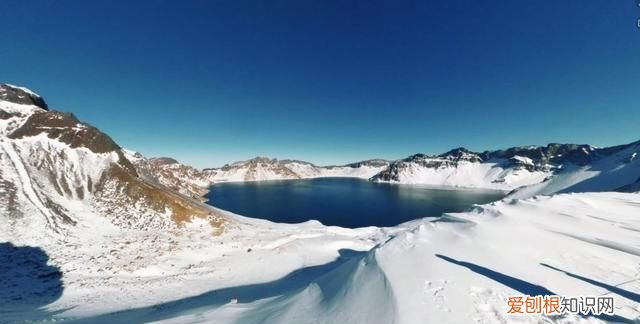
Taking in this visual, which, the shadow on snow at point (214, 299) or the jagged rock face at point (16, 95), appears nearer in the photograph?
the shadow on snow at point (214, 299)

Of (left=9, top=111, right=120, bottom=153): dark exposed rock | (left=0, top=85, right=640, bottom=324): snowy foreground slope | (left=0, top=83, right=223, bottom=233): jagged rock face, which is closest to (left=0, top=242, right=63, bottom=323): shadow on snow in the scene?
(left=0, top=85, right=640, bottom=324): snowy foreground slope

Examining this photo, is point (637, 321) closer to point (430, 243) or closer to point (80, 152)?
point (430, 243)

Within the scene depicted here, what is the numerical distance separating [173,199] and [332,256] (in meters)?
35.4

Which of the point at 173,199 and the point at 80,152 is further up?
the point at 80,152

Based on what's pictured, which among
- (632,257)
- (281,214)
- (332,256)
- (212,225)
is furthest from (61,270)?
(281,214)

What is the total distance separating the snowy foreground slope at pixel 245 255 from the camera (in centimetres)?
934

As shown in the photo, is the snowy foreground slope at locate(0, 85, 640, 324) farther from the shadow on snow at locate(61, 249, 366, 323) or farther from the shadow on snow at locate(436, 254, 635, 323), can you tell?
the shadow on snow at locate(61, 249, 366, 323)

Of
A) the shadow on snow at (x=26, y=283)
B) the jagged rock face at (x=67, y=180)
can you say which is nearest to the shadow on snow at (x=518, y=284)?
the shadow on snow at (x=26, y=283)

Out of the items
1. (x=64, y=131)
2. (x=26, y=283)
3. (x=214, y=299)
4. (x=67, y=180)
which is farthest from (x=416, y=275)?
(x=64, y=131)

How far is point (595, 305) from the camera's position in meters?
8.05

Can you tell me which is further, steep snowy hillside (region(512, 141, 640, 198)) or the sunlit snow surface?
steep snowy hillside (region(512, 141, 640, 198))

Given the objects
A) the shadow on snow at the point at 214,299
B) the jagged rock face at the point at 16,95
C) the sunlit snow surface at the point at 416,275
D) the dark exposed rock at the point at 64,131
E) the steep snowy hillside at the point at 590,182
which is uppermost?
the jagged rock face at the point at 16,95

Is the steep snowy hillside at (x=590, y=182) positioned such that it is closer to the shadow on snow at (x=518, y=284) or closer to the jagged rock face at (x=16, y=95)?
the shadow on snow at (x=518, y=284)

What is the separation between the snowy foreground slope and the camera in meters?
9.34
